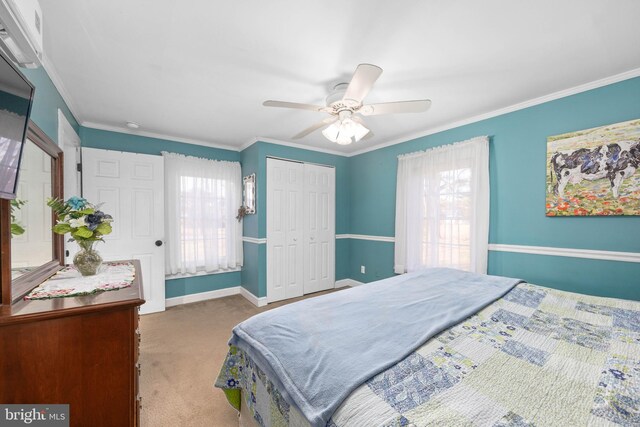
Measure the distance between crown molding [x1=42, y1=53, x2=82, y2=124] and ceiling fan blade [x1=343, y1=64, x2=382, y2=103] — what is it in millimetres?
2080

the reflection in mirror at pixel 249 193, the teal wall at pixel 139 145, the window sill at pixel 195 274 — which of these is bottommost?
the window sill at pixel 195 274

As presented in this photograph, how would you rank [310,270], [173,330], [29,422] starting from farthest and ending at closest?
[310,270]
[173,330]
[29,422]

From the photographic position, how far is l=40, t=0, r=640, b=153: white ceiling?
1367 mm

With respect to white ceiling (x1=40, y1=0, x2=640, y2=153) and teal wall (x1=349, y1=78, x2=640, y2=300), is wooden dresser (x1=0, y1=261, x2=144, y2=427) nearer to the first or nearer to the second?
white ceiling (x1=40, y1=0, x2=640, y2=153)

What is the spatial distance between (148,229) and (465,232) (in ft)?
12.6

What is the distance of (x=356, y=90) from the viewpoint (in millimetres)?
1649

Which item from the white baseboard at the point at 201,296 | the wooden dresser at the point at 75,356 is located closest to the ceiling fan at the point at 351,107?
the wooden dresser at the point at 75,356

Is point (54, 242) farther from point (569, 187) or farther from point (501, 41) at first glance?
A: point (569, 187)

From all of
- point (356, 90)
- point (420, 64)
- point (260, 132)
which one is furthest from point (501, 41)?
point (260, 132)

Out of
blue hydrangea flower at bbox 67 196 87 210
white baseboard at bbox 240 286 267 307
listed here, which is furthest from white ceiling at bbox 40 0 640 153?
white baseboard at bbox 240 286 267 307

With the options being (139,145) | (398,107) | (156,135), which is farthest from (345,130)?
(139,145)

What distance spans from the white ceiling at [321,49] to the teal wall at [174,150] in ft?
1.85

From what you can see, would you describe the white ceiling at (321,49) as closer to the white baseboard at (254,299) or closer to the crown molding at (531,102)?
the crown molding at (531,102)

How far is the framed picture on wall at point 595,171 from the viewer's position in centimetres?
195
